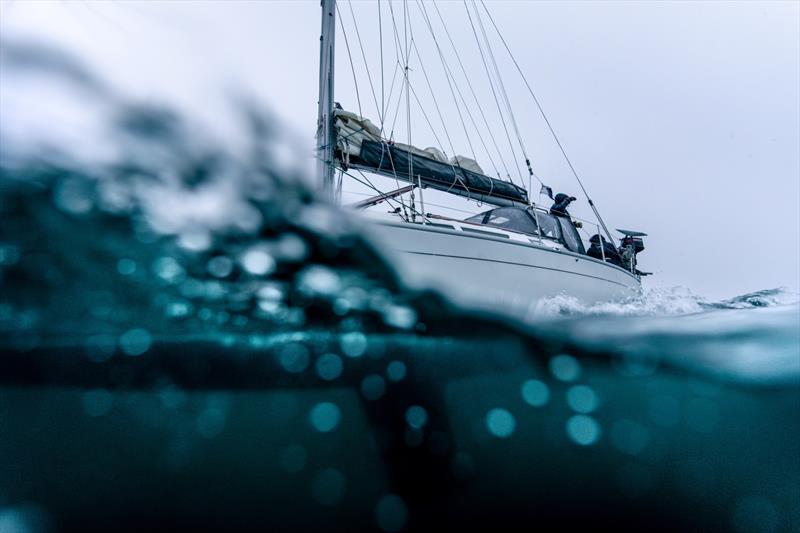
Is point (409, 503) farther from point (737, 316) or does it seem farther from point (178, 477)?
point (737, 316)

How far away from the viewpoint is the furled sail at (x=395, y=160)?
6.43 meters

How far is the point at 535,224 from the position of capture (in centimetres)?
689

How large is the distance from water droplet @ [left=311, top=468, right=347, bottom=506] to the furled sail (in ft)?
15.9

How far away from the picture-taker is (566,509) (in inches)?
93.2

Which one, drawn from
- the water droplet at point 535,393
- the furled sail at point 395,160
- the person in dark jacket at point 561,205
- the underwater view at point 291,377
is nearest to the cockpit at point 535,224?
the person in dark jacket at point 561,205

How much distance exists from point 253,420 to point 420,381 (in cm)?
144

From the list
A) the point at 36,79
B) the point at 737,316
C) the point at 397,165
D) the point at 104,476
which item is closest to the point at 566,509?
the point at 737,316

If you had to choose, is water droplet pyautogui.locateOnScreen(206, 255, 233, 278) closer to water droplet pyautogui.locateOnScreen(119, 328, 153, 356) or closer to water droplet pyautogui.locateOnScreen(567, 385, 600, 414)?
Result: water droplet pyautogui.locateOnScreen(119, 328, 153, 356)

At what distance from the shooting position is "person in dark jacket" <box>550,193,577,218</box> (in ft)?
25.5

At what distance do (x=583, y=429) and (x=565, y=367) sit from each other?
1.70 ft

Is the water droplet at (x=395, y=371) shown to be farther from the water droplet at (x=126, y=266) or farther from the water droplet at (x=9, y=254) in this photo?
the water droplet at (x=9, y=254)

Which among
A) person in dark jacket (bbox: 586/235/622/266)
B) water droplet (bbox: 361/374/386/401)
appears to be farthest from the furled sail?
water droplet (bbox: 361/374/386/401)

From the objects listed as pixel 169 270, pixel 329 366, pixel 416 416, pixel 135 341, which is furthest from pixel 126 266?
pixel 416 416

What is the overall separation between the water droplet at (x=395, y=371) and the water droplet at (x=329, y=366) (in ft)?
1.41
